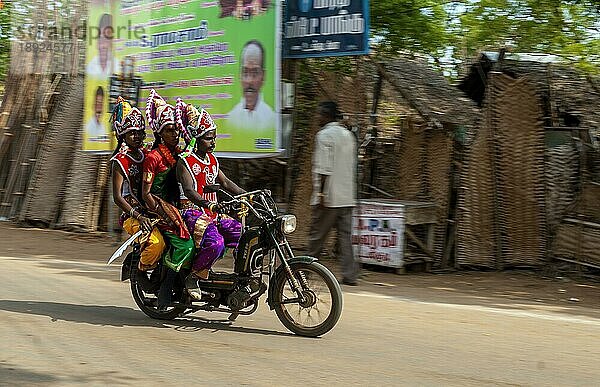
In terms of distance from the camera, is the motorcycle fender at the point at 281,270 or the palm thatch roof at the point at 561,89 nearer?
the motorcycle fender at the point at 281,270

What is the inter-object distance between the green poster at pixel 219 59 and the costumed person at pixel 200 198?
445 centimetres

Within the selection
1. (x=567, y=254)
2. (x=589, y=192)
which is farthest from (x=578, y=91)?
(x=567, y=254)

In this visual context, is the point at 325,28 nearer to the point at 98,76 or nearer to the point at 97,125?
the point at 97,125

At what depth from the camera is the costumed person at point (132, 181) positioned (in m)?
6.89

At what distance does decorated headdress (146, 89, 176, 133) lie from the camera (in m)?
7.00

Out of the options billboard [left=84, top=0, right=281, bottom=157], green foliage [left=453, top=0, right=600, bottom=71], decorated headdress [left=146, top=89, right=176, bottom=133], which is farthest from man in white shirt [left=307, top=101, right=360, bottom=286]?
green foliage [left=453, top=0, right=600, bottom=71]

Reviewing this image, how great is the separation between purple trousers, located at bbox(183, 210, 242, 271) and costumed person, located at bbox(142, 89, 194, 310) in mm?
69

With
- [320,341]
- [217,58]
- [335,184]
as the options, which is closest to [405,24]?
[217,58]

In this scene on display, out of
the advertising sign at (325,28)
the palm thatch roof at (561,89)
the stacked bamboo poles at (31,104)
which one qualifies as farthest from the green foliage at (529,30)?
the stacked bamboo poles at (31,104)

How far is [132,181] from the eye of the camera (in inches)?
286

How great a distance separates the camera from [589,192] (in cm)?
1057

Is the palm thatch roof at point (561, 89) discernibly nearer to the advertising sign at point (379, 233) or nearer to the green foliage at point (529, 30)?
the green foliage at point (529, 30)

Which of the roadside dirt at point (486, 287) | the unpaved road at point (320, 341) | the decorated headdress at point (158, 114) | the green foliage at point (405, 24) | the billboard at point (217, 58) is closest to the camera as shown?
the unpaved road at point (320, 341)

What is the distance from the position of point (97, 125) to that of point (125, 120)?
7361mm
